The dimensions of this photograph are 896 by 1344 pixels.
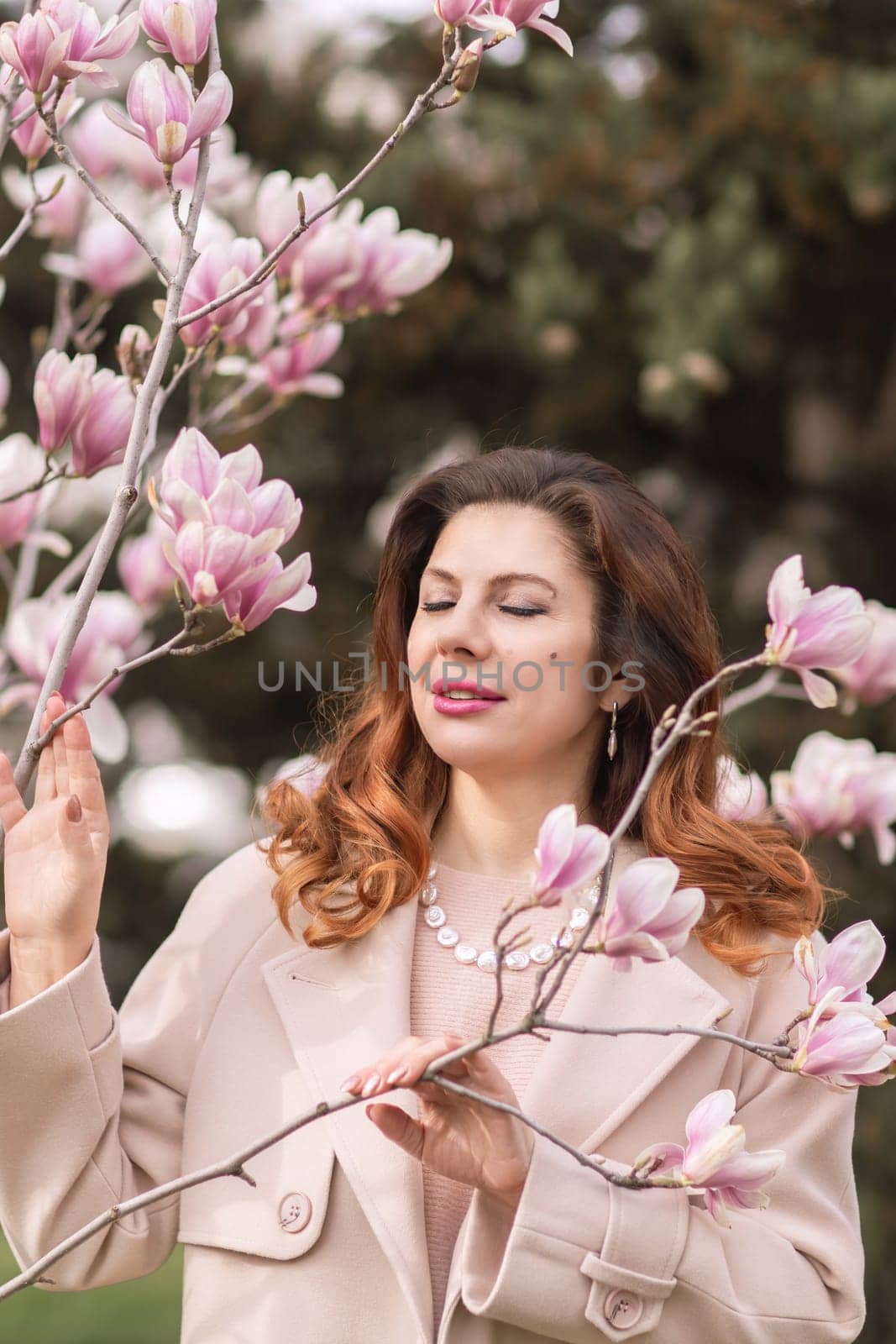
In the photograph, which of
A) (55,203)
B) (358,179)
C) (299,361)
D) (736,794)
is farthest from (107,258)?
(736,794)

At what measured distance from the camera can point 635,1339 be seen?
5.31ft

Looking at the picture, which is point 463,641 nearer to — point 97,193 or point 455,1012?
point 455,1012

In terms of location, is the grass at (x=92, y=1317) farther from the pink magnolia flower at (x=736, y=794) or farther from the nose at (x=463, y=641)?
the nose at (x=463, y=641)

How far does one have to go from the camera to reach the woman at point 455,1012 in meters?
1.54

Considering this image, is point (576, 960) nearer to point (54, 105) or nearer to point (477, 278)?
point (54, 105)

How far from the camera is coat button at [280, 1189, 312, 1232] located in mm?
1680

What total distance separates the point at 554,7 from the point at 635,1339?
4.07 ft

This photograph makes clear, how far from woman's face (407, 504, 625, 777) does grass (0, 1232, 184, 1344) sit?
5.39ft

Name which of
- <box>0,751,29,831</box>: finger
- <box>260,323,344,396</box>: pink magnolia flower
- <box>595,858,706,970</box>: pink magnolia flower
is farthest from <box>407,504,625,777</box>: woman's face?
<box>595,858,706,970</box>: pink magnolia flower

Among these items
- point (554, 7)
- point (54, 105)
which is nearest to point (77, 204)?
point (54, 105)

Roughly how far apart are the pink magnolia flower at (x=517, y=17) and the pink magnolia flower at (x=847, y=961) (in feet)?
2.43

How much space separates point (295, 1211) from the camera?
1.69 m

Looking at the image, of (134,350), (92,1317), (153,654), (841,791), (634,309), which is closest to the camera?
(153,654)

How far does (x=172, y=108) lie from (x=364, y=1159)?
3.35ft
